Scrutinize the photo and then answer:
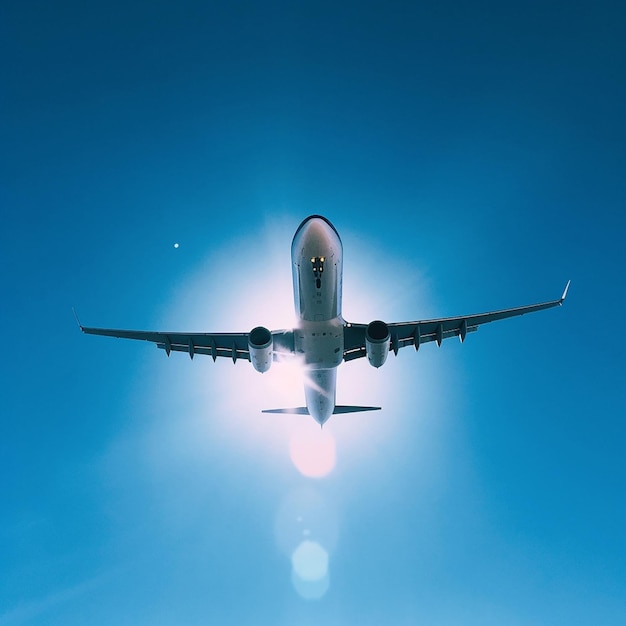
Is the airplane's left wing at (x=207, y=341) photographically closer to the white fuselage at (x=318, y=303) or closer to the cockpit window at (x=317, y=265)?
the white fuselage at (x=318, y=303)

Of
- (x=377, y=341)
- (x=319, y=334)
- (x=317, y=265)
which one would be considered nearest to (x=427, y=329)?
(x=377, y=341)

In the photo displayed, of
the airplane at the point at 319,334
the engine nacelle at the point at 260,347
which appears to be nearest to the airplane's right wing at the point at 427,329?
the airplane at the point at 319,334

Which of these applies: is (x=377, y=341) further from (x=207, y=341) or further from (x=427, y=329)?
(x=207, y=341)

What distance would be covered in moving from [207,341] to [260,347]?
22.5 ft

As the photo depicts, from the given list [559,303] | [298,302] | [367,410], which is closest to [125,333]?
[298,302]

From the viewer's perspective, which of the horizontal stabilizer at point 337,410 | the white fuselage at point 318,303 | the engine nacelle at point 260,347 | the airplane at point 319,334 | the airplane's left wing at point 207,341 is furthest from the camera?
the horizontal stabilizer at point 337,410

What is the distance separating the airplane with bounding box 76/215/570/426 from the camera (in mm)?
22422

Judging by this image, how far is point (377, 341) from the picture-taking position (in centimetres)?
2503

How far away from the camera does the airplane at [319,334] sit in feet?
73.6

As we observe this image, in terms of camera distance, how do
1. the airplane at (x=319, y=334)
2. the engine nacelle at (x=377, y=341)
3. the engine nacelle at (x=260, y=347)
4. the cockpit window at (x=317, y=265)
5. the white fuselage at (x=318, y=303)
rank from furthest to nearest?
the engine nacelle at (x=377, y=341) → the engine nacelle at (x=260, y=347) → the airplane at (x=319, y=334) → the cockpit window at (x=317, y=265) → the white fuselage at (x=318, y=303)

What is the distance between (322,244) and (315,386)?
11.9 metres

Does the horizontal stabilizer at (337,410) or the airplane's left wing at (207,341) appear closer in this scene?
the airplane's left wing at (207,341)

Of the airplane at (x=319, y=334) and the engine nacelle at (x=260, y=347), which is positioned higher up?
the airplane at (x=319, y=334)

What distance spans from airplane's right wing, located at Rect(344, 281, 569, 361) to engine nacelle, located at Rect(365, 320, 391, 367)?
2.97 metres
